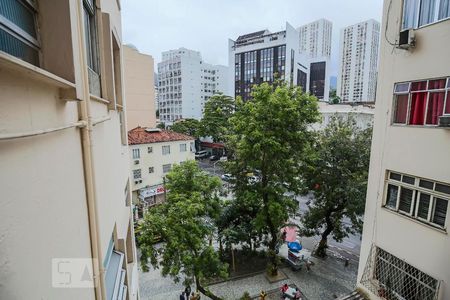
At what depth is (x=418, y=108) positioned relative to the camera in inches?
215

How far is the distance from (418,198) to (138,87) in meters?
25.8

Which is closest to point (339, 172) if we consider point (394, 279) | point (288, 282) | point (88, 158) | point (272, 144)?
point (272, 144)

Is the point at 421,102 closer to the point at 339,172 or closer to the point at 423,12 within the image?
the point at 423,12

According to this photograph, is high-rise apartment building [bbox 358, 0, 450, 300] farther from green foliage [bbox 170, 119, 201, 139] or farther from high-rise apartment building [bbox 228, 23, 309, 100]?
high-rise apartment building [bbox 228, 23, 309, 100]

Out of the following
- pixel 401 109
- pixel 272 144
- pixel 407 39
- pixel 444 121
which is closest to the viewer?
pixel 444 121

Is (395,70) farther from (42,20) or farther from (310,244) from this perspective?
(310,244)

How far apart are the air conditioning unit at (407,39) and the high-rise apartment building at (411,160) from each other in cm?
2

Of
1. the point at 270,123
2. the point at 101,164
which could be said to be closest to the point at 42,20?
the point at 101,164

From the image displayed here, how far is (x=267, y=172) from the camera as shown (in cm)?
1092

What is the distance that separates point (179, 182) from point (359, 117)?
688 inches

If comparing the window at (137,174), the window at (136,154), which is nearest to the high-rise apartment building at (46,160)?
the window at (136,154)

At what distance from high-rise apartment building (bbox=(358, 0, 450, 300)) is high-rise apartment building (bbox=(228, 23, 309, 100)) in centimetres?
3485
